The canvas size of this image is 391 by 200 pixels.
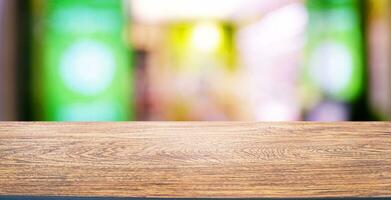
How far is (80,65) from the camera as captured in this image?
260 cm

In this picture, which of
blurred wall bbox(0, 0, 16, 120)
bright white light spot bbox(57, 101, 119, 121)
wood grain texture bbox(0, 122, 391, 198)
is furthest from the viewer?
bright white light spot bbox(57, 101, 119, 121)

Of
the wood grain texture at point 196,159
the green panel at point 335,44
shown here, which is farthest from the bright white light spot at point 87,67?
the wood grain texture at point 196,159

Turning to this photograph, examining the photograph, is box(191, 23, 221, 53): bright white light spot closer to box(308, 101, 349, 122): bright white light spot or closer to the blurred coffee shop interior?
the blurred coffee shop interior

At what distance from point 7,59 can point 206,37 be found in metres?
1.06

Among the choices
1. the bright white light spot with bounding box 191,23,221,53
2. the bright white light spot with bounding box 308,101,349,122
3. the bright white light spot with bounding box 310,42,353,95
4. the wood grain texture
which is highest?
the bright white light spot with bounding box 191,23,221,53

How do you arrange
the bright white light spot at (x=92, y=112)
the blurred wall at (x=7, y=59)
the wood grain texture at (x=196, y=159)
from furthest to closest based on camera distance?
the bright white light spot at (x=92, y=112)
the blurred wall at (x=7, y=59)
the wood grain texture at (x=196, y=159)

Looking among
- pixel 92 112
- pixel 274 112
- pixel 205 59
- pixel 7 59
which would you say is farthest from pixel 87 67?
pixel 274 112

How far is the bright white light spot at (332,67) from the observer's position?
8.63 feet

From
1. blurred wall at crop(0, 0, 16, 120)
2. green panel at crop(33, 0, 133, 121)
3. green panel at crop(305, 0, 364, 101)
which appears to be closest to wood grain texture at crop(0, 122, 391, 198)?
blurred wall at crop(0, 0, 16, 120)

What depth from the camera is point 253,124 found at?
0.75 meters

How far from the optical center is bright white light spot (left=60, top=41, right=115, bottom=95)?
2.58 meters

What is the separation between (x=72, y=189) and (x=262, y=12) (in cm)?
215

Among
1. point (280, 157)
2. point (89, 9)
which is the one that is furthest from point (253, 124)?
point (89, 9)

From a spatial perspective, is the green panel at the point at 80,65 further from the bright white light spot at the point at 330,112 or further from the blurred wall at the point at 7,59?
the bright white light spot at the point at 330,112
